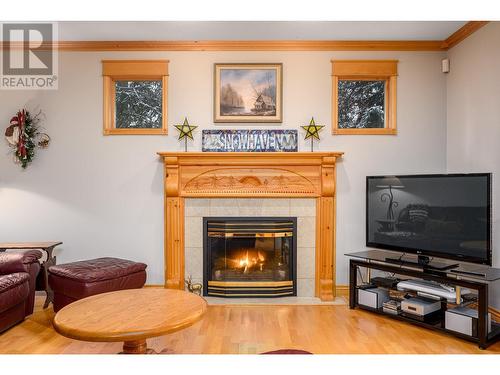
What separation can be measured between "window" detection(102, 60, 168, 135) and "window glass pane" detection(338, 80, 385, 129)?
6.70 feet

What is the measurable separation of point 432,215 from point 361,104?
5.10 ft

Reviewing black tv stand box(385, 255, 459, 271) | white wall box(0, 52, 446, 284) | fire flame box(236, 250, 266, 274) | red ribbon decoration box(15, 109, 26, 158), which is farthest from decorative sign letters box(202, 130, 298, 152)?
red ribbon decoration box(15, 109, 26, 158)

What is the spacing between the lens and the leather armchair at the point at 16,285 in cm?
288

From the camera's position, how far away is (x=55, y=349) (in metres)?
2.69

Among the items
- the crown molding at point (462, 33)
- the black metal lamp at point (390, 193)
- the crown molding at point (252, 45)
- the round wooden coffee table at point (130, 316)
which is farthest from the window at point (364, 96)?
the round wooden coffee table at point (130, 316)

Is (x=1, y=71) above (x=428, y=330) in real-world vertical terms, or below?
above

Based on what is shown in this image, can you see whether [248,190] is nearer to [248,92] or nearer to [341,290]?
[248,92]

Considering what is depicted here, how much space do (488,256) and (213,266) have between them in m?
2.62

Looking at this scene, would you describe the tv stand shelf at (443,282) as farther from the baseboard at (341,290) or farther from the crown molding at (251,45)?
the crown molding at (251,45)

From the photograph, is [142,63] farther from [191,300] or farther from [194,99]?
[191,300]

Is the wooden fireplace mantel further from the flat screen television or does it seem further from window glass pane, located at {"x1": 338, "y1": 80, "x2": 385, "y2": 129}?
window glass pane, located at {"x1": 338, "y1": 80, "x2": 385, "y2": 129}

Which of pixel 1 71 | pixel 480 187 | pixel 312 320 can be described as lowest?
pixel 312 320

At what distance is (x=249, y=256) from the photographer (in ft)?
13.3
